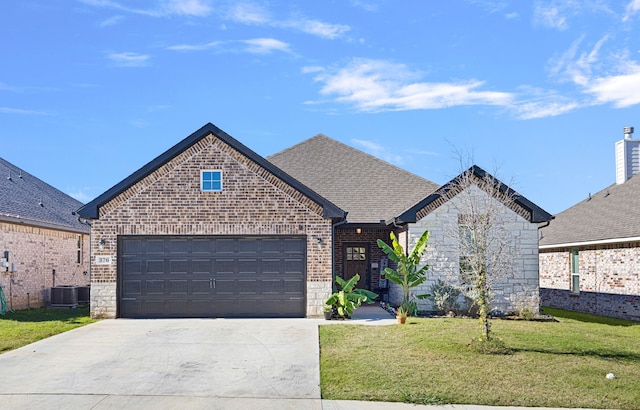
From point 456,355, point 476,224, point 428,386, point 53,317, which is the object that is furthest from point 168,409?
point 53,317

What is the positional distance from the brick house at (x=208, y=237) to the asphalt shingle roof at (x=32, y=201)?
493 centimetres

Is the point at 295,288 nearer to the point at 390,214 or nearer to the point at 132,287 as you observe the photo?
the point at 132,287

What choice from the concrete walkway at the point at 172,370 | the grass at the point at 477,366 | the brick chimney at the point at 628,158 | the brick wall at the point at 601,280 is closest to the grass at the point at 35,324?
the concrete walkway at the point at 172,370

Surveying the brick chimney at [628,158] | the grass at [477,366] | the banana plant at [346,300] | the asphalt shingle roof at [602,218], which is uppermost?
the brick chimney at [628,158]

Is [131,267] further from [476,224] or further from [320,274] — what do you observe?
[476,224]

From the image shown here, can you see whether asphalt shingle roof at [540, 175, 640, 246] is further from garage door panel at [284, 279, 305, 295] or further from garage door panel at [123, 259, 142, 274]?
garage door panel at [123, 259, 142, 274]

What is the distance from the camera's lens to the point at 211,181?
1719 cm

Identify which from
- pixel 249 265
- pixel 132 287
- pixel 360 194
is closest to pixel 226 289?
pixel 249 265

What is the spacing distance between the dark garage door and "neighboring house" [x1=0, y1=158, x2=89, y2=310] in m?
3.66

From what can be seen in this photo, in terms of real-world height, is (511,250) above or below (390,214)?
below

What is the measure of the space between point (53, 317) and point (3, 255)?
3.38m

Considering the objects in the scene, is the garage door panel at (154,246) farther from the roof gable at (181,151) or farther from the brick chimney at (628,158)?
the brick chimney at (628,158)

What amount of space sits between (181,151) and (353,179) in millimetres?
8119

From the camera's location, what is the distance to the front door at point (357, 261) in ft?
71.4
